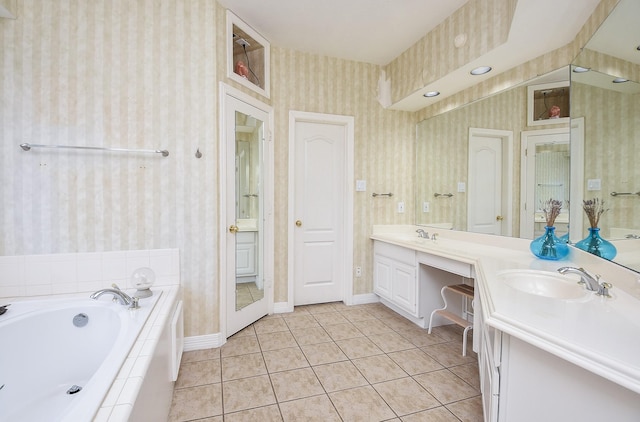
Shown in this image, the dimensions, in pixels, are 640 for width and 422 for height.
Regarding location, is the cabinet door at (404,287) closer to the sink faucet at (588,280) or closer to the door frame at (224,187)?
the door frame at (224,187)

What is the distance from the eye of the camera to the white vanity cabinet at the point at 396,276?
8.76 feet

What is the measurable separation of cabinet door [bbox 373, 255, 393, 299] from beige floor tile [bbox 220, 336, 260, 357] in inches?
54.5

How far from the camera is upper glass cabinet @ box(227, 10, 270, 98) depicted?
2404mm

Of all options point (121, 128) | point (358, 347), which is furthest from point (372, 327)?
point (121, 128)

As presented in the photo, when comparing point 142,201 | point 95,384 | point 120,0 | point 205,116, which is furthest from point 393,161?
point 95,384

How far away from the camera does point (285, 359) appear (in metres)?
2.17

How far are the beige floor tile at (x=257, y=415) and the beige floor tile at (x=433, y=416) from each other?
689mm

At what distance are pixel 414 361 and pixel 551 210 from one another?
4.58 feet

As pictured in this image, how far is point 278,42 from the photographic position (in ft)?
9.37

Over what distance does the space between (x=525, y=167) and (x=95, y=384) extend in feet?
8.94

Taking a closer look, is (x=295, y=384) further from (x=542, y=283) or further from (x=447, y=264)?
(x=542, y=283)

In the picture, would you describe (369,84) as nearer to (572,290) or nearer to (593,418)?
(572,290)

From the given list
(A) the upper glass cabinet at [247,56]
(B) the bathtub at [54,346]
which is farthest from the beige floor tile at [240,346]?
(A) the upper glass cabinet at [247,56]

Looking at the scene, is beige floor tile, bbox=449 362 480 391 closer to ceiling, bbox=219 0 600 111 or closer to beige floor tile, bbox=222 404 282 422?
beige floor tile, bbox=222 404 282 422
